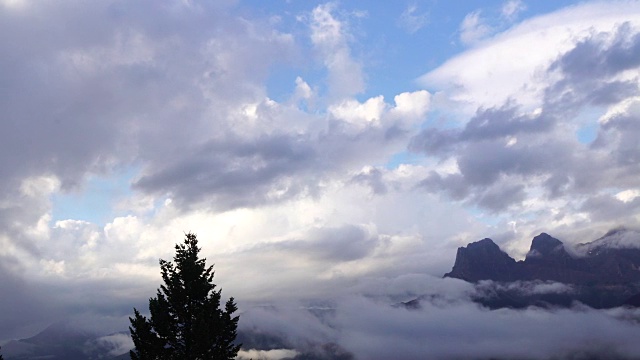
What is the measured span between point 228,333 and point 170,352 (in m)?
5.04

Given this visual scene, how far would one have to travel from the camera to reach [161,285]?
49.4 m

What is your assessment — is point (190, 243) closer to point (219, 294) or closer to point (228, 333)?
point (219, 294)

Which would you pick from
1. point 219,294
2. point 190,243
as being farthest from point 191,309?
point 190,243

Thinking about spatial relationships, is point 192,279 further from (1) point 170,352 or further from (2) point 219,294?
(1) point 170,352

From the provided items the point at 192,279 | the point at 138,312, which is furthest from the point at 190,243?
the point at 138,312

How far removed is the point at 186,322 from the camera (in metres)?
47.7

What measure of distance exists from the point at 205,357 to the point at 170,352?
314cm

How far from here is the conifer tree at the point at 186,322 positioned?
4612 cm

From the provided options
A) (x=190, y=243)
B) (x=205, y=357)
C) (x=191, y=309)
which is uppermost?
(x=190, y=243)

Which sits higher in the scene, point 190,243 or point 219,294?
point 190,243

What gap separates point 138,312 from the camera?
47.4 metres

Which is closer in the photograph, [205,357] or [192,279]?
[205,357]

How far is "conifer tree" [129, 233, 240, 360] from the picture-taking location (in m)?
46.1

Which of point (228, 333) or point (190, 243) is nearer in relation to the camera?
point (228, 333)
